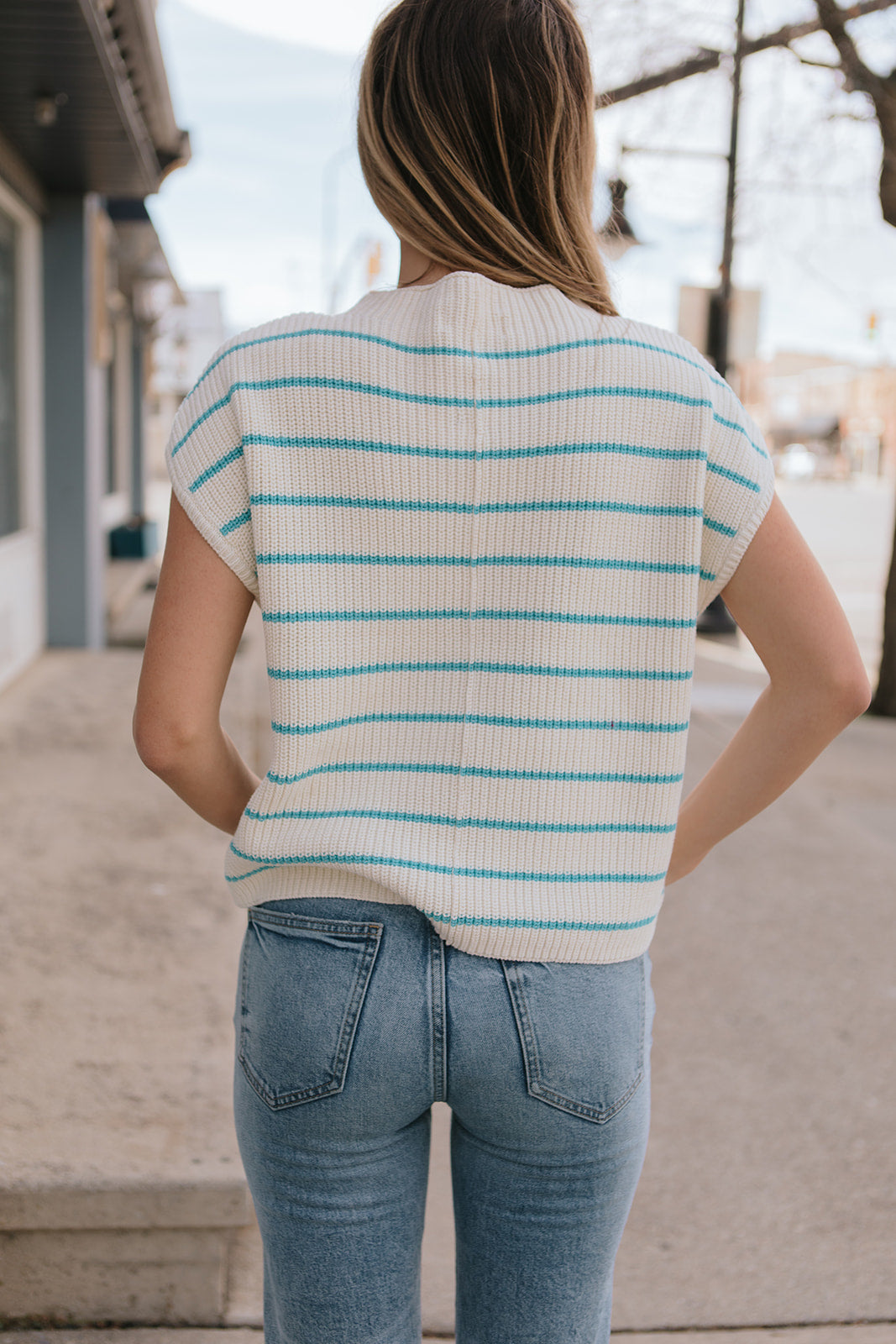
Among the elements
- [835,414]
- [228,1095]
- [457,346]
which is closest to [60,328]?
[228,1095]

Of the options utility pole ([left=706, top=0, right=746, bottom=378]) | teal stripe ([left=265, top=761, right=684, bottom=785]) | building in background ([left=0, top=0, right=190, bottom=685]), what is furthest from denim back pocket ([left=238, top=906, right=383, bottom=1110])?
utility pole ([left=706, top=0, right=746, bottom=378])

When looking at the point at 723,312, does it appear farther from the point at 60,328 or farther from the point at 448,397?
the point at 448,397

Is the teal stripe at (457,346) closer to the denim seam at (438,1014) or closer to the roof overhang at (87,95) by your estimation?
the denim seam at (438,1014)

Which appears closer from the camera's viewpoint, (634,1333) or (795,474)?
(634,1333)

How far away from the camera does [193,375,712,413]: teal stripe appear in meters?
1.06

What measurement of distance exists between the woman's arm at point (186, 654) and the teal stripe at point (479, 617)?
5cm

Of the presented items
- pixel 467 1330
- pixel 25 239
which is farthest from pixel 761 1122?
pixel 25 239

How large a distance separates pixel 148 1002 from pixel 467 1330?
1853mm

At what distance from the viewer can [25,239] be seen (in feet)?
25.5

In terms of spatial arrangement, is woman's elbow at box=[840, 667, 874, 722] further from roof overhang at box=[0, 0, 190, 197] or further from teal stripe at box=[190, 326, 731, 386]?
roof overhang at box=[0, 0, 190, 197]

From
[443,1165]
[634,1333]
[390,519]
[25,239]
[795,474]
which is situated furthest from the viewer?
[795,474]

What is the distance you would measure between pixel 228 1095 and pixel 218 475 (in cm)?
180

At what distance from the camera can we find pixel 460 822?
1.10m

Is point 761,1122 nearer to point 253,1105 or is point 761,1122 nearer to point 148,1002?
point 148,1002
